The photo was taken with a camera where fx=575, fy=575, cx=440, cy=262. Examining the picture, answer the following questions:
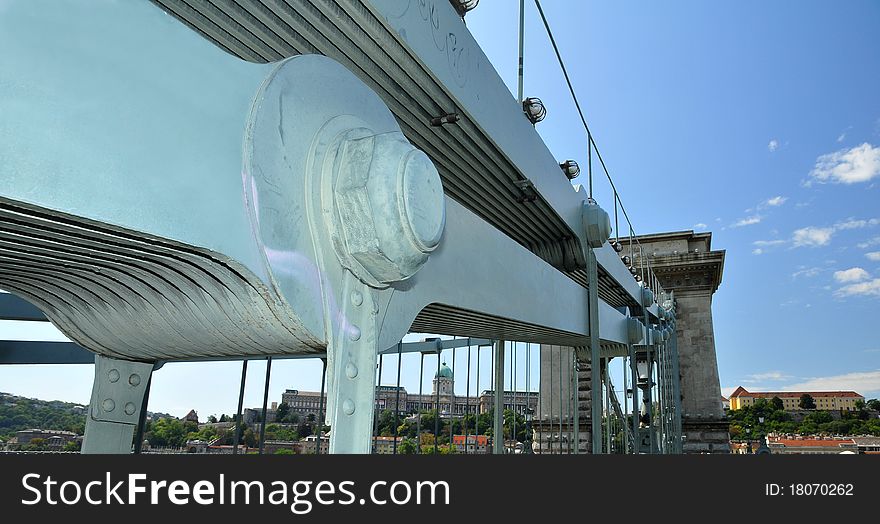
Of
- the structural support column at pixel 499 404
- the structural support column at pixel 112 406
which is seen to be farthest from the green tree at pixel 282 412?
the structural support column at pixel 499 404

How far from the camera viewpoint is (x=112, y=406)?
7.53 ft

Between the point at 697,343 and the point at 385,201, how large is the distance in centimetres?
2266

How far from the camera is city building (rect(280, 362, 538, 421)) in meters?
5.07

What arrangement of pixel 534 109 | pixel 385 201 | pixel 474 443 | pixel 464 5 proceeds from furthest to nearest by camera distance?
pixel 474 443, pixel 534 109, pixel 464 5, pixel 385 201

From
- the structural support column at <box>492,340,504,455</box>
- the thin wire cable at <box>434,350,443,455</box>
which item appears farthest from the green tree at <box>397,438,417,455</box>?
the structural support column at <box>492,340,504,455</box>

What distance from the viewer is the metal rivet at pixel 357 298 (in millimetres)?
1864

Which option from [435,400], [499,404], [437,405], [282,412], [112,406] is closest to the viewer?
[112,406]

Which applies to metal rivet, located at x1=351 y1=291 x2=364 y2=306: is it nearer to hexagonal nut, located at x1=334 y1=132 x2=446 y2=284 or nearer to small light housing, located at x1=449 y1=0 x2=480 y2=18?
hexagonal nut, located at x1=334 y1=132 x2=446 y2=284

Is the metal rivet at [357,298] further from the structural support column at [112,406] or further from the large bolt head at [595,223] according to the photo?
the large bolt head at [595,223]

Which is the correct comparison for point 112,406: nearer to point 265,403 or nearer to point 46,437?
point 46,437

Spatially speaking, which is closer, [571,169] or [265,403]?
[265,403]

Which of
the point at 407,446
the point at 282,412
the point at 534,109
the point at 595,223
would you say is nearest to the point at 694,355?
the point at 407,446

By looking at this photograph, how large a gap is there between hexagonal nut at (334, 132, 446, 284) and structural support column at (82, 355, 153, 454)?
1156 millimetres
